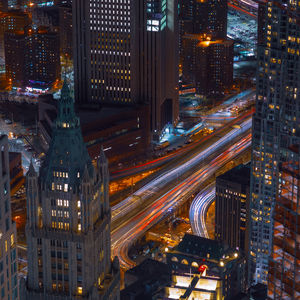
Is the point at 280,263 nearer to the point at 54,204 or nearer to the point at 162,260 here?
the point at 54,204

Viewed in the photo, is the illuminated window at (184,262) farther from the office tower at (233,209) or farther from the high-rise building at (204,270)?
the office tower at (233,209)

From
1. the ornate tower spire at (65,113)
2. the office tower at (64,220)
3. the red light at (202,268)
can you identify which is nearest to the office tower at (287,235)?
the office tower at (64,220)

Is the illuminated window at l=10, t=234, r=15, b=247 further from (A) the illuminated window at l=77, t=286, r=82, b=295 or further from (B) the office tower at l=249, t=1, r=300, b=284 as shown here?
(B) the office tower at l=249, t=1, r=300, b=284

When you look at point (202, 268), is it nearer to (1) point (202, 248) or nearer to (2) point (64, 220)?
(1) point (202, 248)

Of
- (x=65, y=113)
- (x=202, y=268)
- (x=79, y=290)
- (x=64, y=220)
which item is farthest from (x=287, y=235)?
(x=202, y=268)

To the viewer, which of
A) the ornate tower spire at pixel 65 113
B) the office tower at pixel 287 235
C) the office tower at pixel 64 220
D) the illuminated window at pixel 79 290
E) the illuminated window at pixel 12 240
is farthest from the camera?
the illuminated window at pixel 79 290

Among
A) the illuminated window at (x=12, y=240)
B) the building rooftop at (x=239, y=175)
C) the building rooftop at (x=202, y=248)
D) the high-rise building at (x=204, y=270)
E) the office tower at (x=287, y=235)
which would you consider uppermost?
the office tower at (x=287, y=235)

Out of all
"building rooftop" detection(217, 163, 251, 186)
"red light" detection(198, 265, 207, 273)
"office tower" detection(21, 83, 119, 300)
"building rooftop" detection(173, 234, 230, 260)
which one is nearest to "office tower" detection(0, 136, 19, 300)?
"office tower" detection(21, 83, 119, 300)
